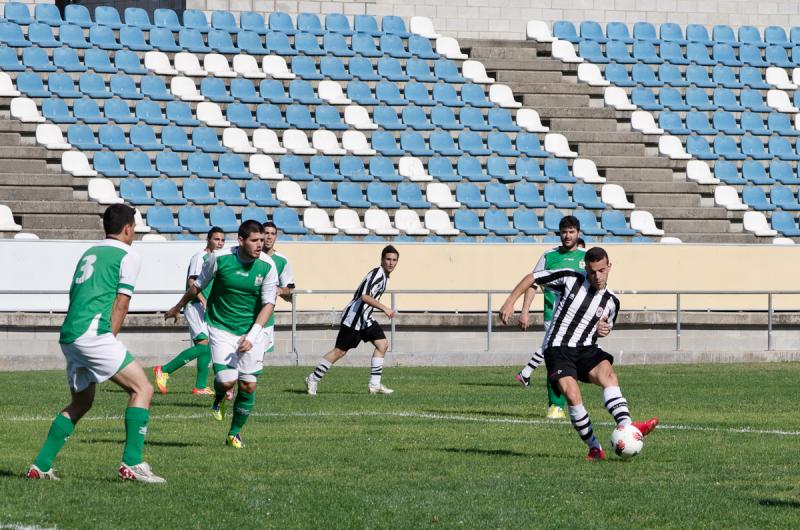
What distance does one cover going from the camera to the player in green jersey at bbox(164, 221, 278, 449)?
1194 cm

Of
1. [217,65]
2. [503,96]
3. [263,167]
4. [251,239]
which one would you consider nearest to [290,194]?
[263,167]

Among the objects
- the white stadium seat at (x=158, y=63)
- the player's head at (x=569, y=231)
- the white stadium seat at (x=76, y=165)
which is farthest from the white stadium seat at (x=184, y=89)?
the player's head at (x=569, y=231)

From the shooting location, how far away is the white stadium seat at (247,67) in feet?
101

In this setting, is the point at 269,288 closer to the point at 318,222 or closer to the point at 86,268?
the point at 86,268

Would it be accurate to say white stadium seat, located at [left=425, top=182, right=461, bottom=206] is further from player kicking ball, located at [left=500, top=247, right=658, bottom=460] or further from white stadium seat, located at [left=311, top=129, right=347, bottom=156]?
player kicking ball, located at [left=500, top=247, right=658, bottom=460]

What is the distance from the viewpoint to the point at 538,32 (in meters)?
34.6

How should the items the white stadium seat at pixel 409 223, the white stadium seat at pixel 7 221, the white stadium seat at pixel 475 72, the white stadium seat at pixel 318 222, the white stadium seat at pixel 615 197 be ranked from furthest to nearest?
the white stadium seat at pixel 475 72 < the white stadium seat at pixel 615 197 < the white stadium seat at pixel 409 223 < the white stadium seat at pixel 318 222 < the white stadium seat at pixel 7 221

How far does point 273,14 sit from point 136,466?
23866 millimetres

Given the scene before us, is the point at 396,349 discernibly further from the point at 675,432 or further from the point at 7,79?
the point at 675,432

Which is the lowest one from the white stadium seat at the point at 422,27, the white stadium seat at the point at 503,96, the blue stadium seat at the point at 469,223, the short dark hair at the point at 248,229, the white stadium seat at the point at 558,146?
the short dark hair at the point at 248,229

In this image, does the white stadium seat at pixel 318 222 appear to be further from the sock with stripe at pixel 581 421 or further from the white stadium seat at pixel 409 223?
the sock with stripe at pixel 581 421

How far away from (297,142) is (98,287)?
66.4 ft

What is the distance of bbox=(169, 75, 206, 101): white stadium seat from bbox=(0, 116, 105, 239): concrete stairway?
120 inches

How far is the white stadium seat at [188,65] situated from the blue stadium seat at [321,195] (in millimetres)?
3805
